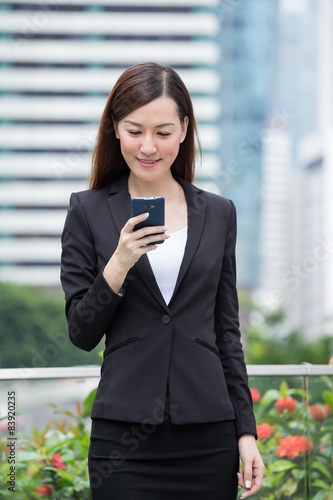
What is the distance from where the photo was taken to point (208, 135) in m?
77.9

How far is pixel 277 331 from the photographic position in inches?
2146

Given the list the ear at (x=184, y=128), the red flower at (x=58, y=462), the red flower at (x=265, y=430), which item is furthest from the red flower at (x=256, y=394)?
the ear at (x=184, y=128)

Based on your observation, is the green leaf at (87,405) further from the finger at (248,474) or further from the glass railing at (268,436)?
the finger at (248,474)

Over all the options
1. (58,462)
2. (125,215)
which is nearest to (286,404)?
(58,462)

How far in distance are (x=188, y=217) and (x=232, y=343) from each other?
1.08ft

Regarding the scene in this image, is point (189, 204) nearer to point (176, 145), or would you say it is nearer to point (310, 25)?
point (176, 145)

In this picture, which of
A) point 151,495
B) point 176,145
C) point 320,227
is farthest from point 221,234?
point 320,227

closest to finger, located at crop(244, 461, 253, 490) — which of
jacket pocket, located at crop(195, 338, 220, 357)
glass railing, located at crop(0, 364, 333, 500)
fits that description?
jacket pocket, located at crop(195, 338, 220, 357)

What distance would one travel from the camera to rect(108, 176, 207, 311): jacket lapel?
1725 mm

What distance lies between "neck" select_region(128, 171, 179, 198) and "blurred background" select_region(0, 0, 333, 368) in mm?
41950

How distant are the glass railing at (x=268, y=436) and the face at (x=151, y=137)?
1.16 meters

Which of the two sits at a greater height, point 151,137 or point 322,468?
point 151,137

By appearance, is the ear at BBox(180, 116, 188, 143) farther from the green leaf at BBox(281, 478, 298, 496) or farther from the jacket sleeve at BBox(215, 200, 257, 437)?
the green leaf at BBox(281, 478, 298, 496)

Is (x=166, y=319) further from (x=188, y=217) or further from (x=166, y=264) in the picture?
(x=188, y=217)
